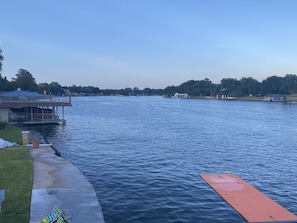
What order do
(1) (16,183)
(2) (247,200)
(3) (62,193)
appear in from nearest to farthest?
(3) (62,193)
(1) (16,183)
(2) (247,200)

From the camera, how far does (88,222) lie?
1280 cm

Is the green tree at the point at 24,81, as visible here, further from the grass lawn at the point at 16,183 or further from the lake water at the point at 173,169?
the grass lawn at the point at 16,183

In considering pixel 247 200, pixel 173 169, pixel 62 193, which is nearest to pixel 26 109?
pixel 173 169

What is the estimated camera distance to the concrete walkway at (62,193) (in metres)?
13.5

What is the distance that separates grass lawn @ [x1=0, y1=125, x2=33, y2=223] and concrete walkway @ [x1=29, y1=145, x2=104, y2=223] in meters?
0.35

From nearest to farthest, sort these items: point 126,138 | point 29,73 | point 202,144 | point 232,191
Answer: point 232,191 < point 202,144 < point 126,138 < point 29,73

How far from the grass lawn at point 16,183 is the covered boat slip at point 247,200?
10857 mm

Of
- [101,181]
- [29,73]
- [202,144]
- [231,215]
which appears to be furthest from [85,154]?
[29,73]

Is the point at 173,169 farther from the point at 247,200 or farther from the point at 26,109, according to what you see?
the point at 26,109

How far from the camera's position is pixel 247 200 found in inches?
722

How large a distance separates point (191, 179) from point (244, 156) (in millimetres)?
11920

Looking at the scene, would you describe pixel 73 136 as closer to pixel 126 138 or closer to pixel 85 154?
pixel 126 138

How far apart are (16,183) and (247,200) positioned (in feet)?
44.1

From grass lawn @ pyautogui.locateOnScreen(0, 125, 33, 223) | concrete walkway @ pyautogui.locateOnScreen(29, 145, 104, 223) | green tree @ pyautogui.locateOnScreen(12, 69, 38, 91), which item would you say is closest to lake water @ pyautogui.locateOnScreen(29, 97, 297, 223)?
concrete walkway @ pyautogui.locateOnScreen(29, 145, 104, 223)
